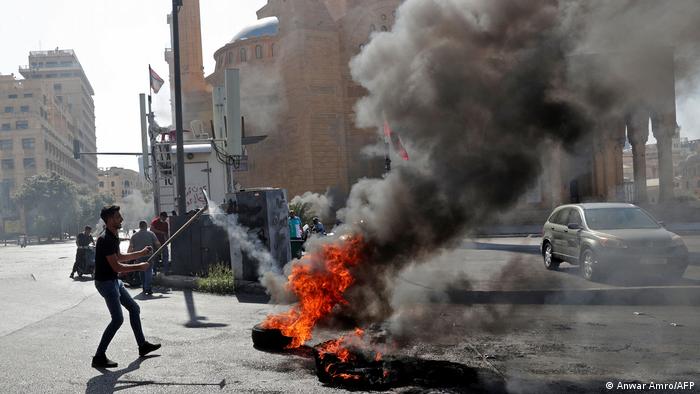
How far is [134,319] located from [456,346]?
3.63 meters

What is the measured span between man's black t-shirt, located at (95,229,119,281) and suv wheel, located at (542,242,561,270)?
9.67 m

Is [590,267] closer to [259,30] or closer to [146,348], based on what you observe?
[146,348]

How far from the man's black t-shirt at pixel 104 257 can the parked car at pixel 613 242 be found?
8.44 m

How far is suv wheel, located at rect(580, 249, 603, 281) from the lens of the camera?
1080 cm

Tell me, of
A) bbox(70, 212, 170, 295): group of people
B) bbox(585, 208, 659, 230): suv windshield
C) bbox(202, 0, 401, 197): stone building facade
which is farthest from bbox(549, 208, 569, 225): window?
bbox(202, 0, 401, 197): stone building facade

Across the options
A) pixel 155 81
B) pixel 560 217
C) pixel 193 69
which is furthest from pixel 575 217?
pixel 193 69

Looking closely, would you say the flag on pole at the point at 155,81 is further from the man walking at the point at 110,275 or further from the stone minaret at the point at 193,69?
the stone minaret at the point at 193,69

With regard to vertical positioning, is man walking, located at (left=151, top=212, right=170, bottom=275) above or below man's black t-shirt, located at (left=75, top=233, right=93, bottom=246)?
above

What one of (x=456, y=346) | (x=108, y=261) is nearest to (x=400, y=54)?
(x=456, y=346)

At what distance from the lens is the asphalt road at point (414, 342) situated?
5.32 metres

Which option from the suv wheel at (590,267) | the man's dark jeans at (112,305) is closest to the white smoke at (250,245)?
the man's dark jeans at (112,305)

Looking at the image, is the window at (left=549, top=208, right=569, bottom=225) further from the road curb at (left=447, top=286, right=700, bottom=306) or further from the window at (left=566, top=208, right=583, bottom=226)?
the road curb at (left=447, top=286, right=700, bottom=306)

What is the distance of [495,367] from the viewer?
544 cm

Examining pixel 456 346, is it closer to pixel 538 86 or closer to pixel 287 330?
pixel 287 330
